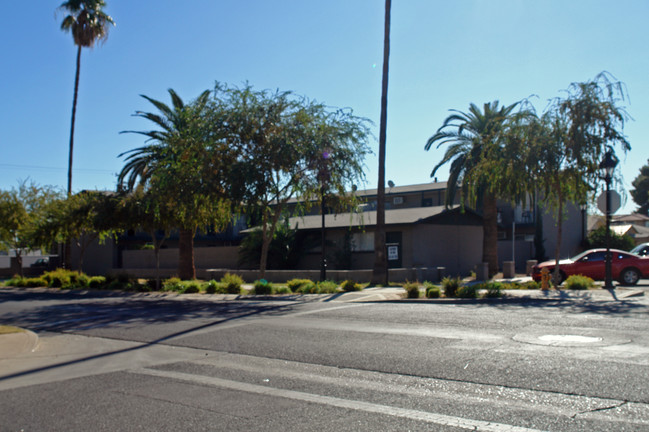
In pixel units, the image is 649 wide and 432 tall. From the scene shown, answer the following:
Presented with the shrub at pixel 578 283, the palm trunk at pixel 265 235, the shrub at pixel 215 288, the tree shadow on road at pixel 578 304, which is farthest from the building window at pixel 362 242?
the tree shadow on road at pixel 578 304

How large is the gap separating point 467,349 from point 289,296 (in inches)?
508

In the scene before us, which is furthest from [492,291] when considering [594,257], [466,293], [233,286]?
[233,286]

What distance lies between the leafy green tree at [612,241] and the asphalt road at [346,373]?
27.1 m

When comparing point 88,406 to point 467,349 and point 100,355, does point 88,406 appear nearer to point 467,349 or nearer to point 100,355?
point 100,355

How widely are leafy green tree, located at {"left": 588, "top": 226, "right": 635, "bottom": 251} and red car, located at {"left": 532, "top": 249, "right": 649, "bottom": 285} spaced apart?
55.6 ft

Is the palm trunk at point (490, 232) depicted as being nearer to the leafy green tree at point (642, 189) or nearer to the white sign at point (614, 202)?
the white sign at point (614, 202)

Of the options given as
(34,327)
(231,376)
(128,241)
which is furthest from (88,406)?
(128,241)

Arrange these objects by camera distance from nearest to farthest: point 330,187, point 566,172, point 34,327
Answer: point 34,327 < point 566,172 < point 330,187

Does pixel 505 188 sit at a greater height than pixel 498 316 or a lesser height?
greater

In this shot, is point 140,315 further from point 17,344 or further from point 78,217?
point 78,217

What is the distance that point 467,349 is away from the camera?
9.19 m

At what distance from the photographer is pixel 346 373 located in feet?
26.7

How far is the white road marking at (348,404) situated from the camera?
216 inches

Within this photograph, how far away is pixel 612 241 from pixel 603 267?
18.0 m
